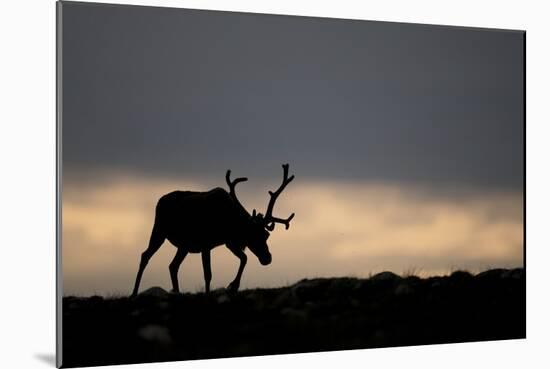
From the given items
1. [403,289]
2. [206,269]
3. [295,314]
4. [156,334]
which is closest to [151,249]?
[206,269]

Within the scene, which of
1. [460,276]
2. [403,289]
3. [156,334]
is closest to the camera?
[156,334]

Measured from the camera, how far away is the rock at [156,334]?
241 inches

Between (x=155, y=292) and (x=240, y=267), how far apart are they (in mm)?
569

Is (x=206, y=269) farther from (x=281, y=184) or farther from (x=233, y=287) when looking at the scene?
(x=281, y=184)

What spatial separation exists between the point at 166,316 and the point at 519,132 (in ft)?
9.13

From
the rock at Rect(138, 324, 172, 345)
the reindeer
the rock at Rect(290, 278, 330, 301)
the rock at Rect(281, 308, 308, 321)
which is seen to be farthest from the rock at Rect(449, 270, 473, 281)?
the rock at Rect(138, 324, 172, 345)

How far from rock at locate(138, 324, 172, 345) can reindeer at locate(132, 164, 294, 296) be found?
0.73 feet

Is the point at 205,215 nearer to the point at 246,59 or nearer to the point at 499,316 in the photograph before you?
the point at 246,59

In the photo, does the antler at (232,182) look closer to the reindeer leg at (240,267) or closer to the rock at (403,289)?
the reindeer leg at (240,267)

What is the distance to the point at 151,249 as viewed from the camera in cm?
620

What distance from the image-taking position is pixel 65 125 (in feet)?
19.5

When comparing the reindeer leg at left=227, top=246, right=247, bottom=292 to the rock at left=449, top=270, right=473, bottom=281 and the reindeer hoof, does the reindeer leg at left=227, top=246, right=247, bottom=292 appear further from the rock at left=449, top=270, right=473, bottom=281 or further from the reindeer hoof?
the rock at left=449, top=270, right=473, bottom=281

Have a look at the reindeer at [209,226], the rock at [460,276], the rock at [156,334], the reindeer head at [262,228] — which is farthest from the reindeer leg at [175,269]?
the rock at [460,276]

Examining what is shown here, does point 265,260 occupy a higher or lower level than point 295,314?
higher
